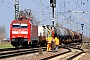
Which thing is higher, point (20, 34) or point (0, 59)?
point (20, 34)

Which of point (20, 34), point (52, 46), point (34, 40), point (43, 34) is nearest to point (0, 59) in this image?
point (52, 46)

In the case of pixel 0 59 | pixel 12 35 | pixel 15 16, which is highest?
pixel 15 16

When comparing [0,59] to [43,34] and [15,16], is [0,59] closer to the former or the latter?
[43,34]

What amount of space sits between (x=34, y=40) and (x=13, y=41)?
4.29 meters

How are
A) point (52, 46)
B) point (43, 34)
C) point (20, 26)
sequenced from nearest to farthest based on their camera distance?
1. point (52, 46)
2. point (20, 26)
3. point (43, 34)

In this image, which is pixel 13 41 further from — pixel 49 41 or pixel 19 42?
pixel 49 41

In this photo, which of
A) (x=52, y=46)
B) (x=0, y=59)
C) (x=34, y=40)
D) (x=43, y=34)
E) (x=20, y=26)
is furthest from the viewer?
(x=43, y=34)

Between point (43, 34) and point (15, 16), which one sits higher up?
point (15, 16)

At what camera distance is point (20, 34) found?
35500 millimetres

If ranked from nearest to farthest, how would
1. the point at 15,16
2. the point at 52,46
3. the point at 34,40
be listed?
the point at 52,46
the point at 34,40
the point at 15,16

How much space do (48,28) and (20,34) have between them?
9990 millimetres

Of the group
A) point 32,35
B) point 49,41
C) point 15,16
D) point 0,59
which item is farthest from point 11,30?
point 0,59

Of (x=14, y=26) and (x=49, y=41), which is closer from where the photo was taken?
(x=49, y=41)

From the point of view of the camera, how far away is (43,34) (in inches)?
1743
